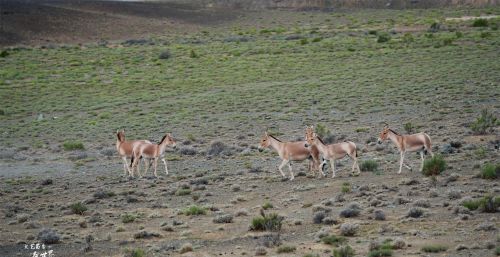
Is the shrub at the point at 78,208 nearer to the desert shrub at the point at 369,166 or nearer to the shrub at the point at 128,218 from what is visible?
the shrub at the point at 128,218

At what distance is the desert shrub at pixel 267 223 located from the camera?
62.3ft

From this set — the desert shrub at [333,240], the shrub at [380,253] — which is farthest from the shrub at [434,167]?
the shrub at [380,253]

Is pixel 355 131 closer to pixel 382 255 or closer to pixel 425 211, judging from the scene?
pixel 425 211

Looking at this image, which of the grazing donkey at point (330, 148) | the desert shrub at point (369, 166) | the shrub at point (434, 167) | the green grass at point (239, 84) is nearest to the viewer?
the shrub at point (434, 167)

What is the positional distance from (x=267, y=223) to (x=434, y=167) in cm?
672

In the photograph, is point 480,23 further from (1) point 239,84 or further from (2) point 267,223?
(2) point 267,223

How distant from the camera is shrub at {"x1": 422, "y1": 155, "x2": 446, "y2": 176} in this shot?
23.8m

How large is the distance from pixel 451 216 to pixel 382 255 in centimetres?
365

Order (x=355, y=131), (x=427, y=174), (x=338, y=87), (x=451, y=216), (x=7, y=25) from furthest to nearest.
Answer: (x=7, y=25), (x=338, y=87), (x=355, y=131), (x=427, y=174), (x=451, y=216)

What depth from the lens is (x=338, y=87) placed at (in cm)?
5100

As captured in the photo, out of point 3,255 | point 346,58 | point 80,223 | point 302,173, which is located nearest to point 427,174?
point 302,173

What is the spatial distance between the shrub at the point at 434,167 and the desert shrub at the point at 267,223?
245 inches

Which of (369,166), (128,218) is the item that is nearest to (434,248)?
(128,218)

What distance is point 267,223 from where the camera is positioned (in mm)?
19078
